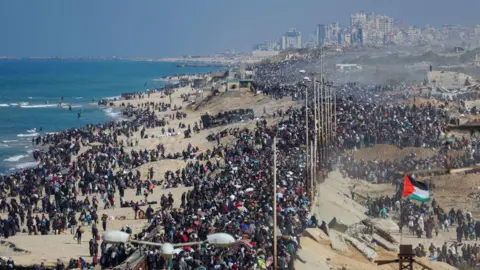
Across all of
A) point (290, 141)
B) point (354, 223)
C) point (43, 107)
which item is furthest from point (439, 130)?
point (43, 107)

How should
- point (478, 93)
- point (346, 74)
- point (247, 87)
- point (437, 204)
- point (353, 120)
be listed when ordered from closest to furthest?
point (437, 204) < point (353, 120) < point (478, 93) < point (247, 87) < point (346, 74)

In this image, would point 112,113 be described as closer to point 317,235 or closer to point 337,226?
point 337,226

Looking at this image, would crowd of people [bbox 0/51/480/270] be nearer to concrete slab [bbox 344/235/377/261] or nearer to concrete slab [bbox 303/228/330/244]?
concrete slab [bbox 303/228/330/244]

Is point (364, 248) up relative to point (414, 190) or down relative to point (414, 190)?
→ down

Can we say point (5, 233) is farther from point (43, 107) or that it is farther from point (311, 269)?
point (43, 107)

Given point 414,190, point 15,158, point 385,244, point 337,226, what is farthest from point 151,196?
point 15,158

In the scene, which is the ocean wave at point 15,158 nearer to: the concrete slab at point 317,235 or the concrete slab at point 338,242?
the concrete slab at point 338,242

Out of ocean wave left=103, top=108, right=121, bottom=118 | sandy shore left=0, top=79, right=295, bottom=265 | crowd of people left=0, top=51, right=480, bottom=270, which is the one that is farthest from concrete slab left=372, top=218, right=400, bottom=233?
ocean wave left=103, top=108, right=121, bottom=118

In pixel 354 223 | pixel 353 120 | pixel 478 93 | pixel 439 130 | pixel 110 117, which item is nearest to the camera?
pixel 354 223
